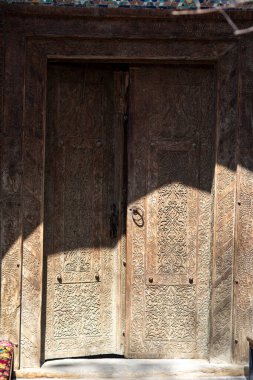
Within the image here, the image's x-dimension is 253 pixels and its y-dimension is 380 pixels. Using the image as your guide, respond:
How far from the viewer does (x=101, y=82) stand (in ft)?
14.9

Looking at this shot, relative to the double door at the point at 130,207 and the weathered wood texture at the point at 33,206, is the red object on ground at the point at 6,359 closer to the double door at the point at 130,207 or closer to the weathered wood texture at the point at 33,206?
the weathered wood texture at the point at 33,206

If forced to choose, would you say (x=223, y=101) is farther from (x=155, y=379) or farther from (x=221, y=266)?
(x=155, y=379)

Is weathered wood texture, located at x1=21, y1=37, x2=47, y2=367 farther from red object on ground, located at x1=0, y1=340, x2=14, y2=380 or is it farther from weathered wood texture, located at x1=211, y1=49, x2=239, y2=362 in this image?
weathered wood texture, located at x1=211, y1=49, x2=239, y2=362

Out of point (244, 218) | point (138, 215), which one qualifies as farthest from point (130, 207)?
point (244, 218)

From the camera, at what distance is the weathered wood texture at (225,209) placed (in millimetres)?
4332

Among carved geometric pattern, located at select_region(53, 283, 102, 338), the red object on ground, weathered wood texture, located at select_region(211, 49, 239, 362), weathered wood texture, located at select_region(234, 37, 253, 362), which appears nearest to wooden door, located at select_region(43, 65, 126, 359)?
carved geometric pattern, located at select_region(53, 283, 102, 338)

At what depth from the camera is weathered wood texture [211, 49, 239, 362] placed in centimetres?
433

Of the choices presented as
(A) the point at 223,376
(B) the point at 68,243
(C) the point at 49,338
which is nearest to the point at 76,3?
(B) the point at 68,243

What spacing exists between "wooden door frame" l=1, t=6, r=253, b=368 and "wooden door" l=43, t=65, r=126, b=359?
0.18m

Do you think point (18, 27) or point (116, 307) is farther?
point (116, 307)

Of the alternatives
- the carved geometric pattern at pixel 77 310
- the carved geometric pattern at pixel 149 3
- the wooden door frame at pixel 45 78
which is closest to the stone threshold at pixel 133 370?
the wooden door frame at pixel 45 78

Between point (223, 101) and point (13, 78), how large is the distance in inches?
50.8

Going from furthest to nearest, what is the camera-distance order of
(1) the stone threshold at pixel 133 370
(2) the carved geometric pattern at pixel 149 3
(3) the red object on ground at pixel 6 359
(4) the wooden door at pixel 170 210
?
(4) the wooden door at pixel 170 210 → (1) the stone threshold at pixel 133 370 → (2) the carved geometric pattern at pixel 149 3 → (3) the red object on ground at pixel 6 359

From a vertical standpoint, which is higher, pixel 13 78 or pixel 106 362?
pixel 13 78
